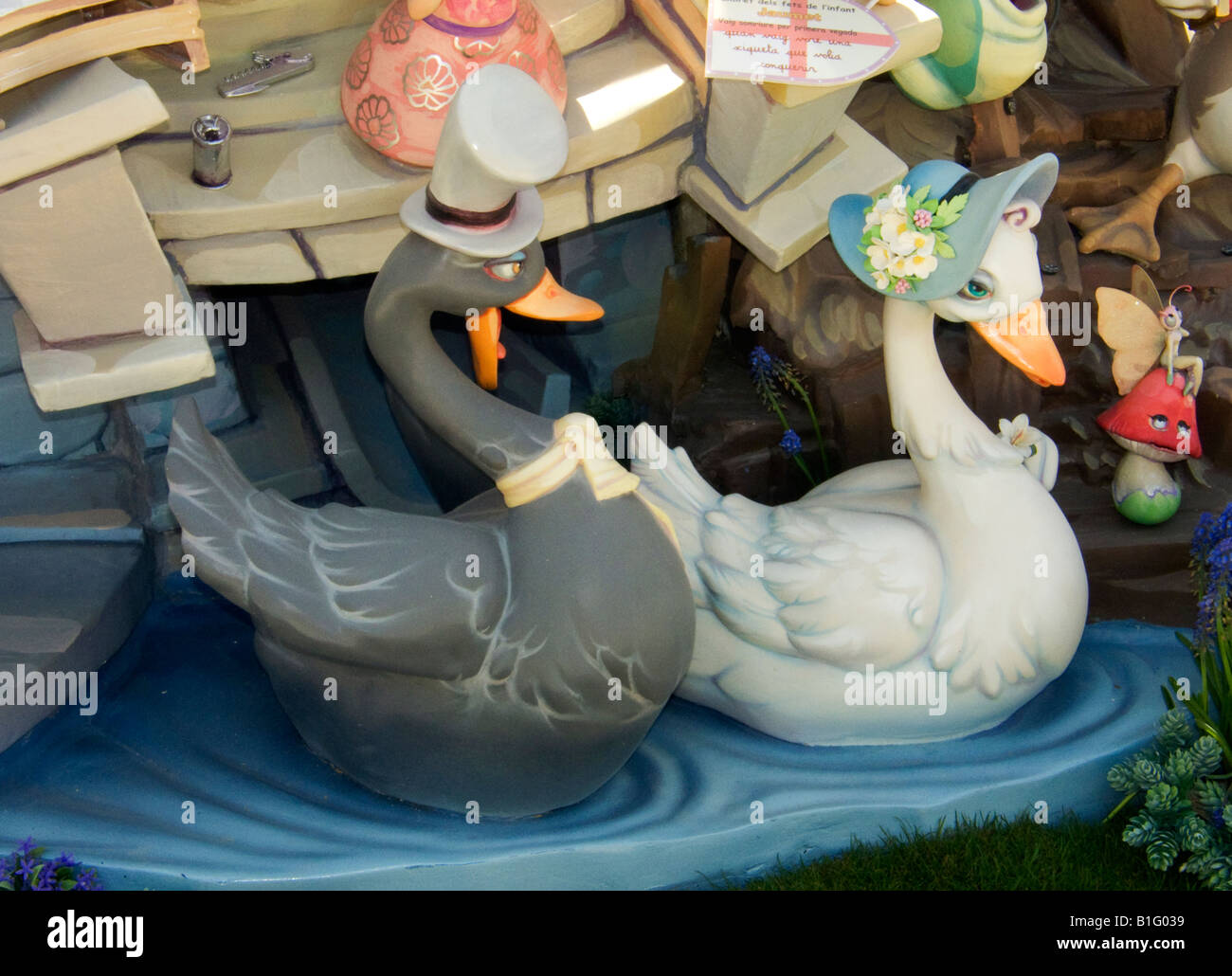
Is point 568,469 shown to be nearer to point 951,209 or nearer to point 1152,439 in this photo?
point 951,209

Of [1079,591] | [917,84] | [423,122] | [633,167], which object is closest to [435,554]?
[423,122]

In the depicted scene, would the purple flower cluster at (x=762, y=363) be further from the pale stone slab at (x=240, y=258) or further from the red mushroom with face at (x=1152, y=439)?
the pale stone slab at (x=240, y=258)

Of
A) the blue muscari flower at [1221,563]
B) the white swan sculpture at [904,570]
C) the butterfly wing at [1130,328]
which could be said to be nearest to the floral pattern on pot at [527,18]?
the white swan sculpture at [904,570]

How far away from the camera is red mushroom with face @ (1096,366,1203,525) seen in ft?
8.77

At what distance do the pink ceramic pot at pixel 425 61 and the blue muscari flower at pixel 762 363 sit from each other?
77 cm

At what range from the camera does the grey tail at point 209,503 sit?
6.67ft

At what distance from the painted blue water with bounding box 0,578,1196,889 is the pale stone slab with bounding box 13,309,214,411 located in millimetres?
623

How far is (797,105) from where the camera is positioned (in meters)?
2.46

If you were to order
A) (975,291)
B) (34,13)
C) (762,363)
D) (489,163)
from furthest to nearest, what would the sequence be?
(762,363) < (975,291) < (34,13) < (489,163)

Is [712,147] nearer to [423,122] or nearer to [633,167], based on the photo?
[633,167]

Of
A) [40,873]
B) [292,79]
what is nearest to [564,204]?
[292,79]

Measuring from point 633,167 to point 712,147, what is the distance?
18 centimetres

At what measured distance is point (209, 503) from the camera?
2.07m

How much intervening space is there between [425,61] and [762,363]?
0.98m
